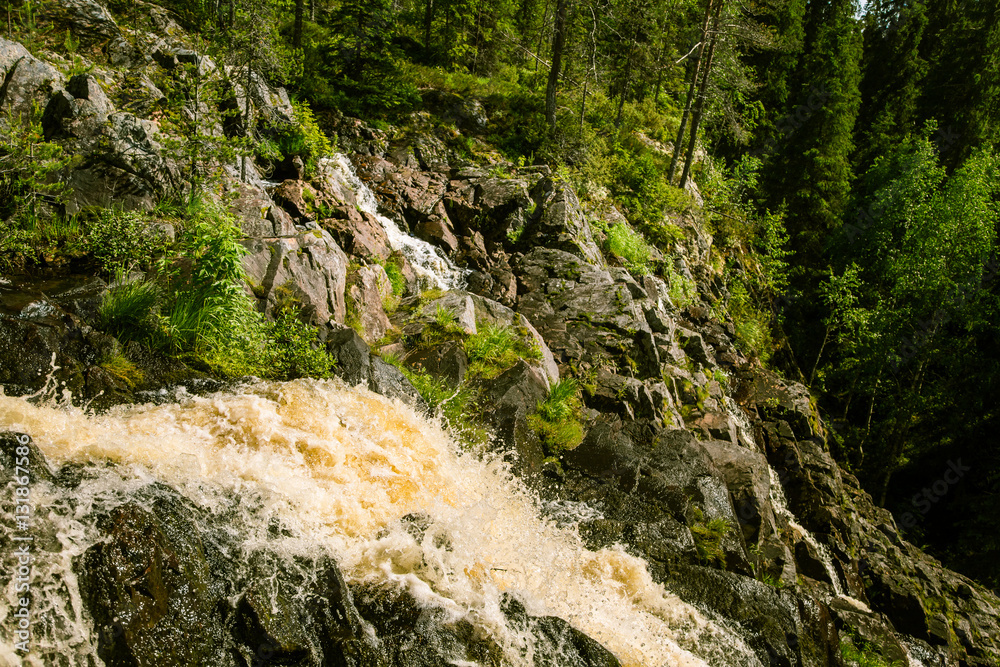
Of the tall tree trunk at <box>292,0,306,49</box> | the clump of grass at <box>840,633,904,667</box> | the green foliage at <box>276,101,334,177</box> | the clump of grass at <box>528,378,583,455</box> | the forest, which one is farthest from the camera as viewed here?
the forest

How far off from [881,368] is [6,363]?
1087 inches

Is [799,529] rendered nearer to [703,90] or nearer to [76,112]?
[76,112]

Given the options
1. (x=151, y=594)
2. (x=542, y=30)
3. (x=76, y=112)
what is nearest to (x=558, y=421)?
(x=151, y=594)

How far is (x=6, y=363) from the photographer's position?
16.8 feet

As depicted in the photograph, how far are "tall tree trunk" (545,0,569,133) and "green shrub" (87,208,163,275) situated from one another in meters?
15.4

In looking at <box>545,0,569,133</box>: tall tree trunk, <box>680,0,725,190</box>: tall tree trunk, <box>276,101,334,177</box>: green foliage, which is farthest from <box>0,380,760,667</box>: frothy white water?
<box>680,0,725,190</box>: tall tree trunk

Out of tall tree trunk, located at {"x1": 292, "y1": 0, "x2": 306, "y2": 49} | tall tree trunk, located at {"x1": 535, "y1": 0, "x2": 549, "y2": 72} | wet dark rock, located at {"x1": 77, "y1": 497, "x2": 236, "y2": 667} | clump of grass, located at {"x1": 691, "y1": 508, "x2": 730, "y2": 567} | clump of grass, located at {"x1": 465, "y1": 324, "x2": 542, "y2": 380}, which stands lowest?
clump of grass, located at {"x1": 691, "y1": 508, "x2": 730, "y2": 567}

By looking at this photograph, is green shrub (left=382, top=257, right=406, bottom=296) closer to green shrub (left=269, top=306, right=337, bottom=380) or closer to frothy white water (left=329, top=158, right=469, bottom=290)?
frothy white water (left=329, top=158, right=469, bottom=290)

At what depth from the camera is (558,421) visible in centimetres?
929

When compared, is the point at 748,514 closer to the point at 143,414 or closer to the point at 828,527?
the point at 828,527

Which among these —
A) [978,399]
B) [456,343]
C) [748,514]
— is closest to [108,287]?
[456,343]

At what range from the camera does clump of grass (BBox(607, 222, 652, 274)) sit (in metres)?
17.3

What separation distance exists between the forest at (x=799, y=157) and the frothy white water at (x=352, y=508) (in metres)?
8.67

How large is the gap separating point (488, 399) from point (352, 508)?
387 cm
